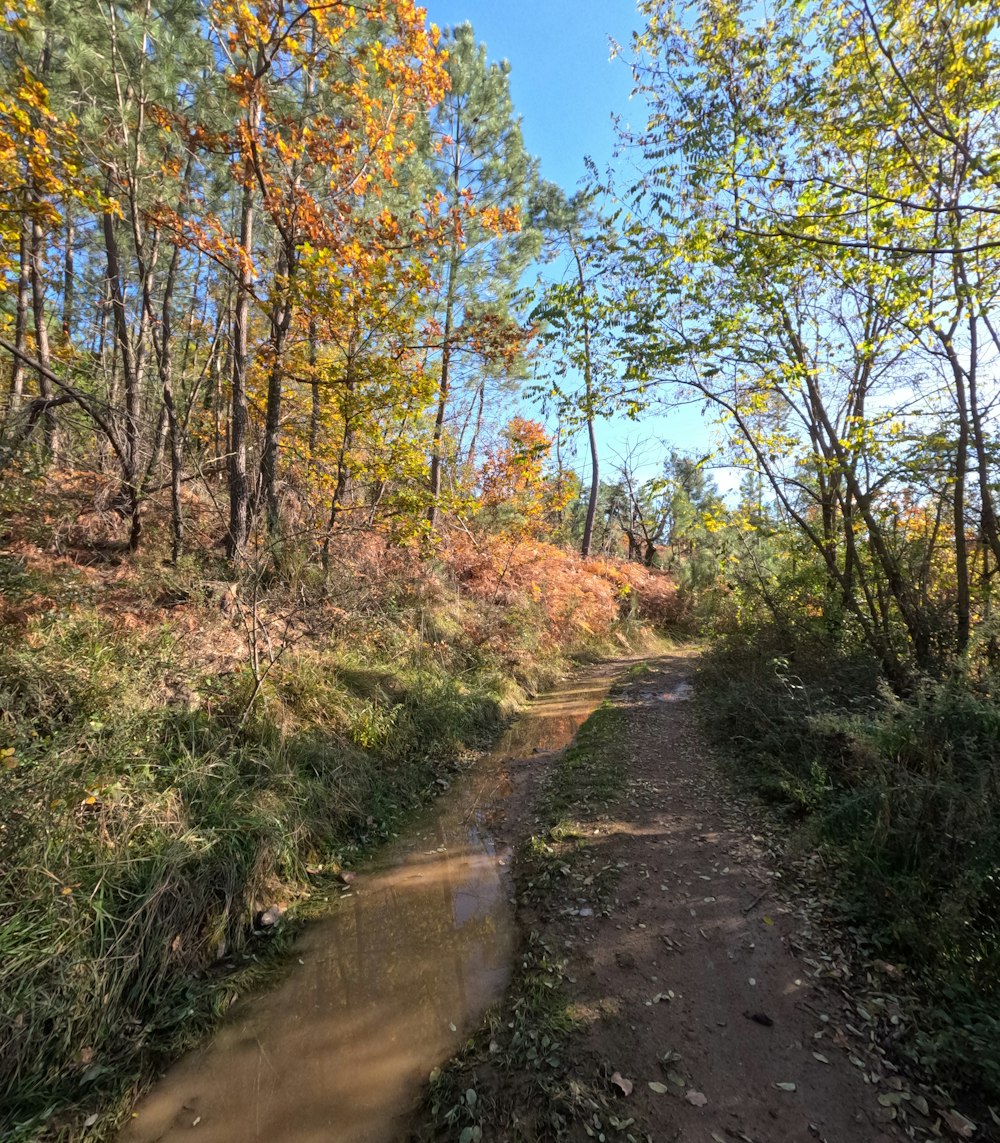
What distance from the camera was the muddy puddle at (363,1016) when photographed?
2.70m

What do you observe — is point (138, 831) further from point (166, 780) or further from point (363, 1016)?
point (363, 1016)

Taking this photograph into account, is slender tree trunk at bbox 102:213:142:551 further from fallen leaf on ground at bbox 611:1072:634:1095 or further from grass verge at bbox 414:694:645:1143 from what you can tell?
fallen leaf on ground at bbox 611:1072:634:1095

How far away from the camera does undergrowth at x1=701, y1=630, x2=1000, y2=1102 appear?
113 inches

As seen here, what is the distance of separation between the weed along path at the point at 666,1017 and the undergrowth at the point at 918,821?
16.2 inches

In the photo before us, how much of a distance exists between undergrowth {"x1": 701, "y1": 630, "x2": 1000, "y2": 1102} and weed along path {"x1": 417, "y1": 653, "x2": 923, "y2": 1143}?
0.41 metres

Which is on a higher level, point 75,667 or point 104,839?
point 75,667

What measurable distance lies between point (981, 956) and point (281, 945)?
455cm

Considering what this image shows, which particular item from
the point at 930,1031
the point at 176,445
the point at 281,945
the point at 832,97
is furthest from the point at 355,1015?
the point at 832,97

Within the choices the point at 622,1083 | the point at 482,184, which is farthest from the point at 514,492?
the point at 622,1083

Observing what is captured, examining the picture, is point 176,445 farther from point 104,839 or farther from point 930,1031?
point 930,1031

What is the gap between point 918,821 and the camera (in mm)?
3842

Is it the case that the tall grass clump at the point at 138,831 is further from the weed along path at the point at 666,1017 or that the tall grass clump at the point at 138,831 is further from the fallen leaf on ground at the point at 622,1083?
the fallen leaf on ground at the point at 622,1083

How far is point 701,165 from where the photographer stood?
5695 mm

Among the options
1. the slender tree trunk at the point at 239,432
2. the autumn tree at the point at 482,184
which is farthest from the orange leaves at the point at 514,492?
the slender tree trunk at the point at 239,432
